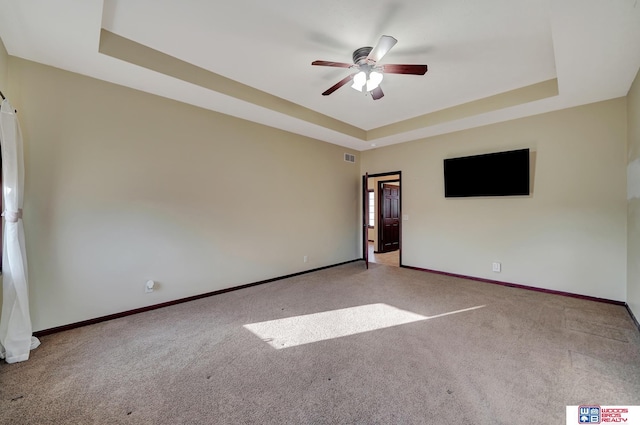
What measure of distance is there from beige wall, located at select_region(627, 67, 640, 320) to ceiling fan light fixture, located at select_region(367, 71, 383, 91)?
108 inches

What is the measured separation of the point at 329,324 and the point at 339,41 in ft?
9.87

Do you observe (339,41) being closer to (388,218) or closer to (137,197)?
(137,197)

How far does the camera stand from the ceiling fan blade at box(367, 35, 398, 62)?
205 centimetres

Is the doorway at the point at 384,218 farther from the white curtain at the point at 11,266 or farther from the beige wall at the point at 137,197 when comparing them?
the white curtain at the point at 11,266

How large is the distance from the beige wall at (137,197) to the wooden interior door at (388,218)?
3.50 metres

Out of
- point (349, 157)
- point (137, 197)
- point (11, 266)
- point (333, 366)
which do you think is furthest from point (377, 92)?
point (11, 266)

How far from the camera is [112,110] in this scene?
292cm

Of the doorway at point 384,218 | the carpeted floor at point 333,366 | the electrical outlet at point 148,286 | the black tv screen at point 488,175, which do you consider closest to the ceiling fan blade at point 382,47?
the carpeted floor at point 333,366

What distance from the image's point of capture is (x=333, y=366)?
2.08 m

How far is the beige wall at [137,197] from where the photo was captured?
257cm

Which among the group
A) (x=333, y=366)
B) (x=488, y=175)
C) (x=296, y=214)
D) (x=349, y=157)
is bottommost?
(x=333, y=366)

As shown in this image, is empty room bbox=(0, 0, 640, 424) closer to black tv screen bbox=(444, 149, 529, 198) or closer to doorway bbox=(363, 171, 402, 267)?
black tv screen bbox=(444, 149, 529, 198)

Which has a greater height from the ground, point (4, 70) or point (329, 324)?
point (4, 70)

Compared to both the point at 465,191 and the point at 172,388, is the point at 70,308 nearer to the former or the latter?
the point at 172,388
